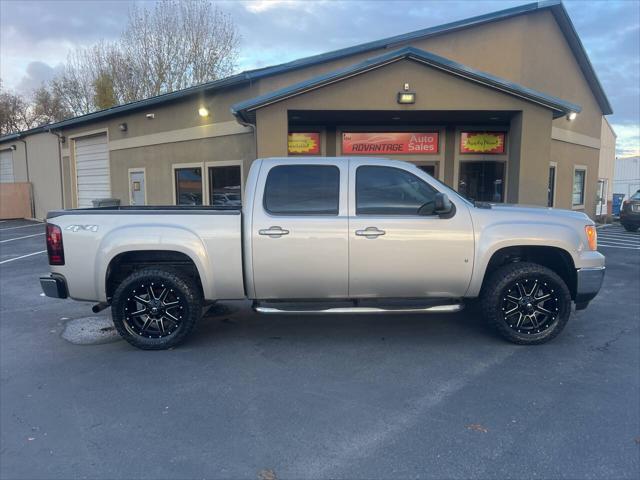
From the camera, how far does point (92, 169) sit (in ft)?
59.5

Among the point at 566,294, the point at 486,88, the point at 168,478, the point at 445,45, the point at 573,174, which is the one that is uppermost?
the point at 445,45

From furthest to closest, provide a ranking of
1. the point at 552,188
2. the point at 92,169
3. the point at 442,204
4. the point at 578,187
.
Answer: the point at 92,169 < the point at 578,187 < the point at 552,188 < the point at 442,204

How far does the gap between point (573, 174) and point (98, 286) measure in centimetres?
1611

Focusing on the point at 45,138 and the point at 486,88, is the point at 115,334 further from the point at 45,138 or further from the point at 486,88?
the point at 45,138

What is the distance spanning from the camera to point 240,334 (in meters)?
5.50

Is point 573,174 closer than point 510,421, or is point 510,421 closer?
point 510,421

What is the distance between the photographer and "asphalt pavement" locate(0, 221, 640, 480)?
2.96 m

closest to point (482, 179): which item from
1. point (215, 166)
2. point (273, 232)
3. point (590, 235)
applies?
point (215, 166)

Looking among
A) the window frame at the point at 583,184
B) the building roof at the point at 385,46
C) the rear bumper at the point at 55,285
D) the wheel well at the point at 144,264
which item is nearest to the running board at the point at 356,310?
the wheel well at the point at 144,264

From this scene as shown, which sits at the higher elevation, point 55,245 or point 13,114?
point 13,114

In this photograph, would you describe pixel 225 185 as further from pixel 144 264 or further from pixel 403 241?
pixel 403 241

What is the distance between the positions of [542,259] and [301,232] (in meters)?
2.85

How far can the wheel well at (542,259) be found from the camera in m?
5.04

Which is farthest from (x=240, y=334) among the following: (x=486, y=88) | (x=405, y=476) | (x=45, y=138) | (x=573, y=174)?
(x=45, y=138)
